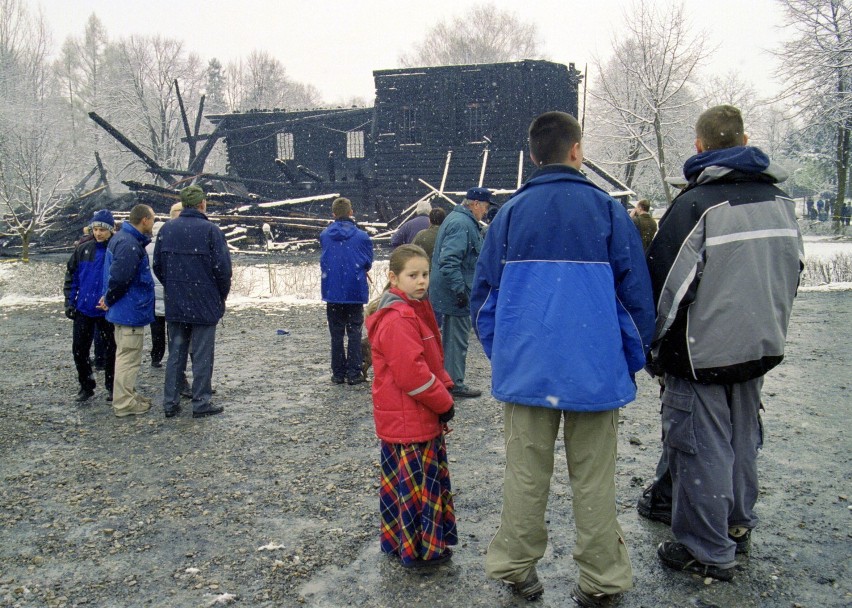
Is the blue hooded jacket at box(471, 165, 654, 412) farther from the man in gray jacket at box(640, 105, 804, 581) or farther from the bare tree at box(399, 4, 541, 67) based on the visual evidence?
the bare tree at box(399, 4, 541, 67)

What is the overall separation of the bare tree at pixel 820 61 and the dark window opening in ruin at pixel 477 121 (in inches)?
459

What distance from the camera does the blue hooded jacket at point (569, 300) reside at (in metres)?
2.92

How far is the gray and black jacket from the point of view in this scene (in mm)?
3225

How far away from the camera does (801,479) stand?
15.1 ft

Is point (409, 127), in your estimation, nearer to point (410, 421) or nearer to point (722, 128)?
point (722, 128)

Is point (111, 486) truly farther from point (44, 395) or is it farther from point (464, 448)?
point (44, 395)

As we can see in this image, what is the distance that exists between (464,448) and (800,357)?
5571 mm

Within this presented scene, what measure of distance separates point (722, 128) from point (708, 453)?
1.66 metres

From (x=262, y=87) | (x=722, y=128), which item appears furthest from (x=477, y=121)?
(x=262, y=87)

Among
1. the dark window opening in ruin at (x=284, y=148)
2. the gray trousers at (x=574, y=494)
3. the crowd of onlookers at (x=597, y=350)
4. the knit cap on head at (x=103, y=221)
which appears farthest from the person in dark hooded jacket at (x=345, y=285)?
the dark window opening in ruin at (x=284, y=148)

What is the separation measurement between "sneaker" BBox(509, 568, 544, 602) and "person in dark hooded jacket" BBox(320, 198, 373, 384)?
14.9 ft

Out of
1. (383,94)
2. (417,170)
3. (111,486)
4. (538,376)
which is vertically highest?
(383,94)

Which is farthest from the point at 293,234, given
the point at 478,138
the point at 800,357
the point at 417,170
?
the point at 800,357

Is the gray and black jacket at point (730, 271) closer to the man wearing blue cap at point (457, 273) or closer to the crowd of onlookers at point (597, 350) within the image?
the crowd of onlookers at point (597, 350)
